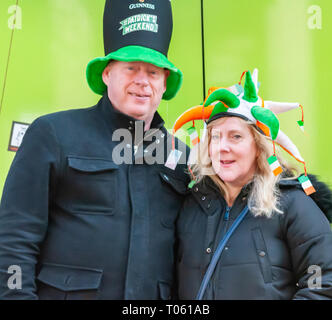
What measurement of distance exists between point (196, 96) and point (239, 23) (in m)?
0.48

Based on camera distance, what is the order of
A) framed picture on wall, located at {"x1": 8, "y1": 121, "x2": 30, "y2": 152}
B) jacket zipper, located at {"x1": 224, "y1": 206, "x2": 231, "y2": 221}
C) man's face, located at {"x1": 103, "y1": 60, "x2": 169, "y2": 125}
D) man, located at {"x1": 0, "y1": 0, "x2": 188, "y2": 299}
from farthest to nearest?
framed picture on wall, located at {"x1": 8, "y1": 121, "x2": 30, "y2": 152} → man's face, located at {"x1": 103, "y1": 60, "x2": 169, "y2": 125} → jacket zipper, located at {"x1": 224, "y1": 206, "x2": 231, "y2": 221} → man, located at {"x1": 0, "y1": 0, "x2": 188, "y2": 299}

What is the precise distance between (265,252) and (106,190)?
2.12 ft

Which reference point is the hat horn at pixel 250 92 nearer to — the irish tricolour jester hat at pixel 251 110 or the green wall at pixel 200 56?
the irish tricolour jester hat at pixel 251 110

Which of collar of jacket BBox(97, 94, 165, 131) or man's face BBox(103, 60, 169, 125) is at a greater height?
man's face BBox(103, 60, 169, 125)

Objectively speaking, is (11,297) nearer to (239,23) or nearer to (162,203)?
(162,203)

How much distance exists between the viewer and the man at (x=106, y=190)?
1.61m

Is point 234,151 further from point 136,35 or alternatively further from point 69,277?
point 69,277

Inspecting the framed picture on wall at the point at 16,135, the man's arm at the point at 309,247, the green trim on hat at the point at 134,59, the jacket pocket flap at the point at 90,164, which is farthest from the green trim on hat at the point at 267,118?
the framed picture on wall at the point at 16,135

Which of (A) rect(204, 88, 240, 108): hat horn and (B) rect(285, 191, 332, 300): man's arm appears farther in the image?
(A) rect(204, 88, 240, 108): hat horn

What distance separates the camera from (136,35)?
1.88 meters

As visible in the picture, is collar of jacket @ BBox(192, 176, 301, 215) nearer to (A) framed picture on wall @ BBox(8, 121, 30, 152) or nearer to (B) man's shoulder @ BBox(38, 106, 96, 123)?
(B) man's shoulder @ BBox(38, 106, 96, 123)

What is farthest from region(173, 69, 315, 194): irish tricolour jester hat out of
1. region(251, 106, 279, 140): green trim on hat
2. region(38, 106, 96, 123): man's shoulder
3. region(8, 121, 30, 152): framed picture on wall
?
region(8, 121, 30, 152): framed picture on wall

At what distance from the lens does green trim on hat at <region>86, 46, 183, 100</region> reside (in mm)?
1795
